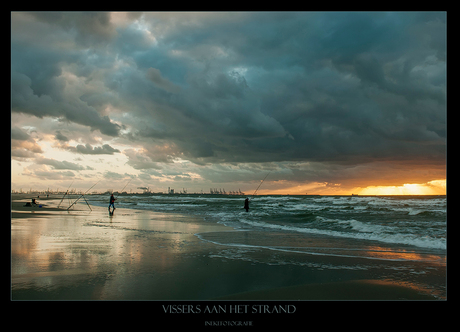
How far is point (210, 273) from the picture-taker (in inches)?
226

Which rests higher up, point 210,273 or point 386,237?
point 210,273

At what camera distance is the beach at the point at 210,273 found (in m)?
4.68

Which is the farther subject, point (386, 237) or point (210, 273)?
point (386, 237)

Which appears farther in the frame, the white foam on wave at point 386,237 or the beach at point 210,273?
the white foam on wave at point 386,237

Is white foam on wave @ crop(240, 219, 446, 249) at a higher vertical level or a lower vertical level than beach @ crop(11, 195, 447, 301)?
lower

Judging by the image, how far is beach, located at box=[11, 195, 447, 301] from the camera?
15.4 ft

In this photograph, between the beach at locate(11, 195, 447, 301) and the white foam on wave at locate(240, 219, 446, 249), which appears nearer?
the beach at locate(11, 195, 447, 301)

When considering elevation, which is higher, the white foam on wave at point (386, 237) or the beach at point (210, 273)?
the beach at point (210, 273)
